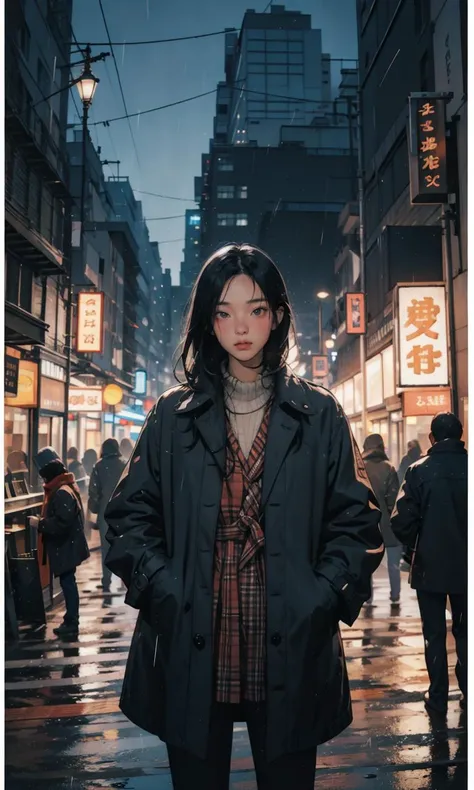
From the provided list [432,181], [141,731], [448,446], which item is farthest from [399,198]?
[141,731]

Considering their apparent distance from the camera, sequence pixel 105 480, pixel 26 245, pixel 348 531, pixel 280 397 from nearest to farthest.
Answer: pixel 348 531, pixel 280 397, pixel 105 480, pixel 26 245

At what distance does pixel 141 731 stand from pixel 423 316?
1087 cm

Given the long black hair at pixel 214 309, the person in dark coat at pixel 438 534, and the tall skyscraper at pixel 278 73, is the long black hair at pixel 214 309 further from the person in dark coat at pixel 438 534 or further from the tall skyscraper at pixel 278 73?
the tall skyscraper at pixel 278 73

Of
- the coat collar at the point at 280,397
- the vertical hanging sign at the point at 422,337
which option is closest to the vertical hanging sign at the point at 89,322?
the vertical hanging sign at the point at 422,337

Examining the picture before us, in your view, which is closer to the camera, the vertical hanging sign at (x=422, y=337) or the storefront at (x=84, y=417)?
the vertical hanging sign at (x=422, y=337)

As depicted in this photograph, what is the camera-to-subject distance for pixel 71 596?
784 centimetres

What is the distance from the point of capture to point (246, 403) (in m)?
2.68

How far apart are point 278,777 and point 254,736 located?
153 mm

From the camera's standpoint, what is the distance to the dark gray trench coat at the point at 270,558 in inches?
87.7

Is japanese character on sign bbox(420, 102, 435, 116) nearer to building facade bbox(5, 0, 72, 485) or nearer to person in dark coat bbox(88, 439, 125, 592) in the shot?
person in dark coat bbox(88, 439, 125, 592)

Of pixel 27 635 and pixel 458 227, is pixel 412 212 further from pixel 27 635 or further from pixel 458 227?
pixel 27 635

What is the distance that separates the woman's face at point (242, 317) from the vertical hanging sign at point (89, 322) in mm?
24927

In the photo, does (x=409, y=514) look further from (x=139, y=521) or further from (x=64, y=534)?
(x=64, y=534)

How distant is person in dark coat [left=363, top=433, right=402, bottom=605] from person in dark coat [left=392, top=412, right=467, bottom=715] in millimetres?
3492
